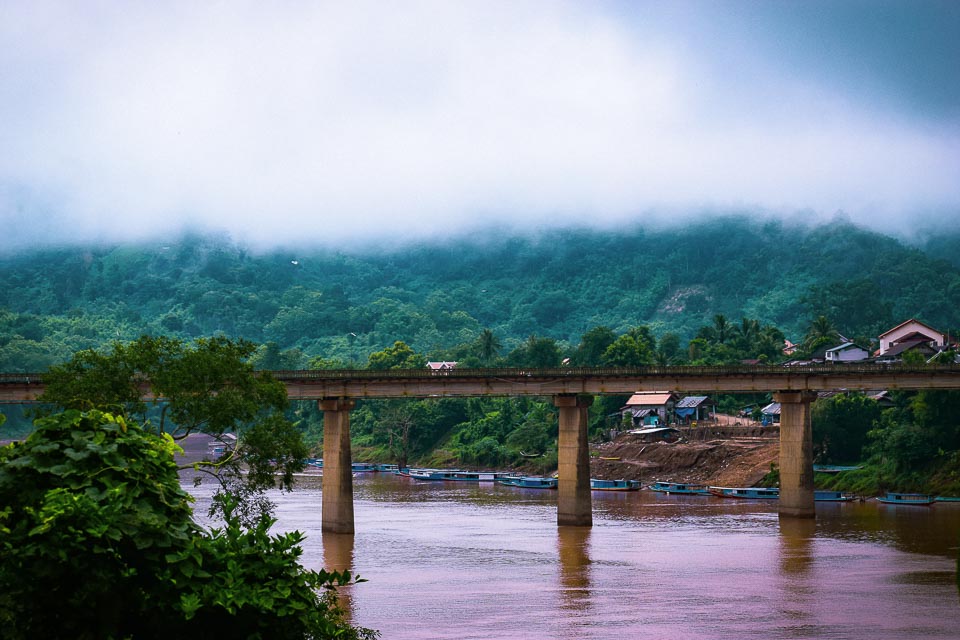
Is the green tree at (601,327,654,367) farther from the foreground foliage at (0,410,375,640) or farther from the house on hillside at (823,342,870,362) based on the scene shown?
the foreground foliage at (0,410,375,640)

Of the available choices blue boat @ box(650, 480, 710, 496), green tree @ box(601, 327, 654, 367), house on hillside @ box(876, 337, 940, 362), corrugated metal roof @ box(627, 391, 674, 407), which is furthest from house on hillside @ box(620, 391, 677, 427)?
blue boat @ box(650, 480, 710, 496)

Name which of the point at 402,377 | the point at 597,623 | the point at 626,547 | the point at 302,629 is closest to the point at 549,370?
the point at 402,377

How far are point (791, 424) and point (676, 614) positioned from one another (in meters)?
48.5

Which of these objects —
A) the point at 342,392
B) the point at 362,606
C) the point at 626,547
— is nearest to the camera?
the point at 362,606

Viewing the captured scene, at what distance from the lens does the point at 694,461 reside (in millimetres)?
151750

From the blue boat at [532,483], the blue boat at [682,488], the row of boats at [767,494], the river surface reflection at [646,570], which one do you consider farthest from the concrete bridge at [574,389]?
the blue boat at [532,483]

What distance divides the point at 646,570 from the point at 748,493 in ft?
196

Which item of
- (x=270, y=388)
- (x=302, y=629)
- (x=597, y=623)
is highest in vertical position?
(x=270, y=388)

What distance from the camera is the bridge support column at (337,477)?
92.2 m

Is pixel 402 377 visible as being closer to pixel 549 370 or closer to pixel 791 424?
pixel 549 370

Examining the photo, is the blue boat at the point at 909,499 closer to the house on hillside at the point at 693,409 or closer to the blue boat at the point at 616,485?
the blue boat at the point at 616,485

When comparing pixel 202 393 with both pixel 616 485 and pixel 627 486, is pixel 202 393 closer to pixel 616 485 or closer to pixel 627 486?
pixel 627 486

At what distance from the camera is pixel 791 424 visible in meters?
105

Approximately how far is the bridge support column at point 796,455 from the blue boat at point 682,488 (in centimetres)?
3234
